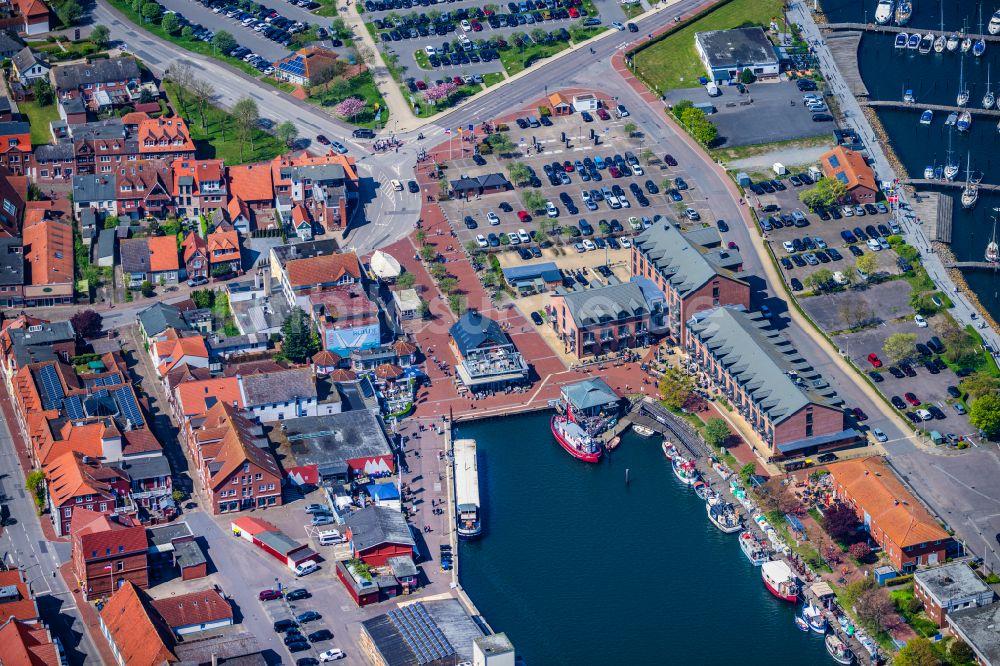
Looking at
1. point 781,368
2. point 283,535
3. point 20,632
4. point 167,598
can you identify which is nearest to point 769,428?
point 781,368

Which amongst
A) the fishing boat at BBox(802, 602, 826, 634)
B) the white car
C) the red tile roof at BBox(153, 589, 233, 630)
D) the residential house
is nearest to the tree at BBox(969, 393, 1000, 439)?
the fishing boat at BBox(802, 602, 826, 634)

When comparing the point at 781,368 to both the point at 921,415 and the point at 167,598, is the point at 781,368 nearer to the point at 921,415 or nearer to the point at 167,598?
the point at 921,415

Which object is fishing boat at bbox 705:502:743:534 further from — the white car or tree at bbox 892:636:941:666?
the white car

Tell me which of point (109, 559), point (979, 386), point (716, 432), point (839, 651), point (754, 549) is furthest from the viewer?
point (979, 386)

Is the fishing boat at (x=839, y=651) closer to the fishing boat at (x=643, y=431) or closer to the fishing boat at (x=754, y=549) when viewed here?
the fishing boat at (x=754, y=549)

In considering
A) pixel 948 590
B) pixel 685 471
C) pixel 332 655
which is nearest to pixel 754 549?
pixel 685 471

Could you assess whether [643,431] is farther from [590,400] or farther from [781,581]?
[781,581]

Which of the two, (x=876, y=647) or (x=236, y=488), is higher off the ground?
(x=236, y=488)
